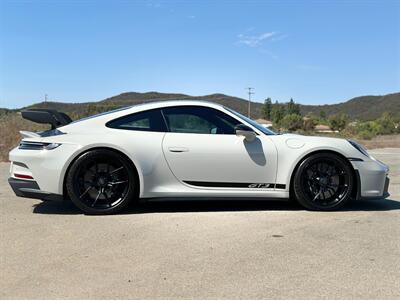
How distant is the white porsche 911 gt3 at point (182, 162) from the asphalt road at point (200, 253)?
26 centimetres

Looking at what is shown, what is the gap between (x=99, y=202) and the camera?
492cm

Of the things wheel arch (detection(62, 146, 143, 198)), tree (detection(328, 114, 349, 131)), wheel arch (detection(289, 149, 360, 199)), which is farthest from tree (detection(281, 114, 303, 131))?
wheel arch (detection(62, 146, 143, 198))

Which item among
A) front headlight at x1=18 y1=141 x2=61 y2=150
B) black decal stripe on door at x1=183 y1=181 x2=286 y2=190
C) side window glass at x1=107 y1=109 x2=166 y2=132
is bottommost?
black decal stripe on door at x1=183 y1=181 x2=286 y2=190

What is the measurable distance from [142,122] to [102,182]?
849 mm

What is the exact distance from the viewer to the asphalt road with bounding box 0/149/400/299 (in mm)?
2815

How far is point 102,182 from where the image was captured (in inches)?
193

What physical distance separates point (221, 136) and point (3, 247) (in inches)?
101

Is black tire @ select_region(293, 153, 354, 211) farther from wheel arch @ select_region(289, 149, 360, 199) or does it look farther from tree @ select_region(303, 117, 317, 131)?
tree @ select_region(303, 117, 317, 131)

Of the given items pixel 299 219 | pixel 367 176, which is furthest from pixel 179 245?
pixel 367 176

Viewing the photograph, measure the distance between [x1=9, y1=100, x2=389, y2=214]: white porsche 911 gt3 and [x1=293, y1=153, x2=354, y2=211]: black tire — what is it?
0.01 m

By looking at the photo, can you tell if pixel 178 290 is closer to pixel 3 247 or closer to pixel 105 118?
pixel 3 247

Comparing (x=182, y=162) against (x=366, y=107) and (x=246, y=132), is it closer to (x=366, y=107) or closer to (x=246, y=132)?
(x=246, y=132)

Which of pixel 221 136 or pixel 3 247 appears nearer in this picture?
pixel 3 247

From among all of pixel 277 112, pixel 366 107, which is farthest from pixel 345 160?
pixel 366 107
